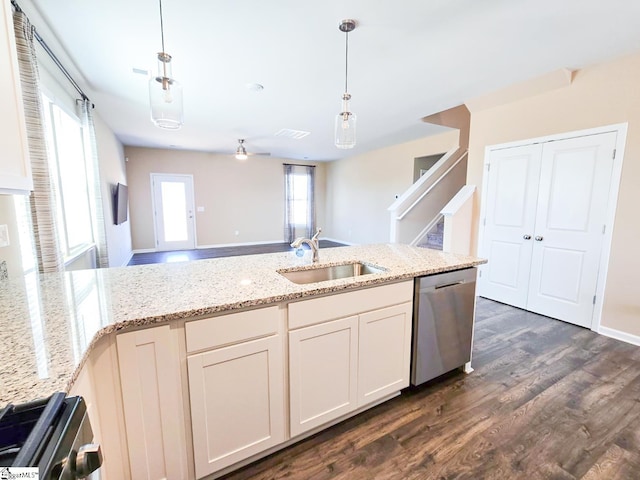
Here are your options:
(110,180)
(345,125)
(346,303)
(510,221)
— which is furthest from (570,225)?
(110,180)

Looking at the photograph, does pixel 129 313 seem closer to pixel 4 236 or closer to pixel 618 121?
pixel 4 236

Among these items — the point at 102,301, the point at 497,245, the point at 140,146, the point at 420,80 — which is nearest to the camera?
the point at 102,301

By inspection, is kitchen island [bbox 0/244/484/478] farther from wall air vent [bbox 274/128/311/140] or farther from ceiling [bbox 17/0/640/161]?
wall air vent [bbox 274/128/311/140]

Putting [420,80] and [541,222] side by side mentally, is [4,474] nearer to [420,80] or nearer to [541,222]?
[420,80]

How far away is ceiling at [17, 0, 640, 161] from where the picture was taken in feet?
6.21

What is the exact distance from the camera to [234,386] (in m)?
1.27

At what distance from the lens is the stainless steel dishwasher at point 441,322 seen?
1.81 m

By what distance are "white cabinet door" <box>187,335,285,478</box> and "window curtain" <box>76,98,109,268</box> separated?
10.7 feet

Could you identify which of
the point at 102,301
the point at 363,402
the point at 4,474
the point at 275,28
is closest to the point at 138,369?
the point at 102,301

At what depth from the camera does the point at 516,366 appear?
7.44 ft

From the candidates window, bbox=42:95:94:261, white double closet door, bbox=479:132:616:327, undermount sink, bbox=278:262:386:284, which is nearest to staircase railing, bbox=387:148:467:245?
white double closet door, bbox=479:132:616:327

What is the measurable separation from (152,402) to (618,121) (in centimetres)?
413

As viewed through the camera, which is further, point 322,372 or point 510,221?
point 510,221

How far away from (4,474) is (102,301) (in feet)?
2.94
